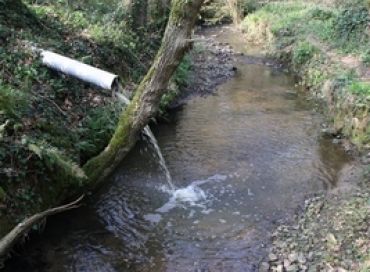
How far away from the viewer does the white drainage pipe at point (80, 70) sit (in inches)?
327

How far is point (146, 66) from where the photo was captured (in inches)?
530

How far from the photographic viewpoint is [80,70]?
353 inches

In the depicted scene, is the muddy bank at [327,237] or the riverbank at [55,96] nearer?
the muddy bank at [327,237]

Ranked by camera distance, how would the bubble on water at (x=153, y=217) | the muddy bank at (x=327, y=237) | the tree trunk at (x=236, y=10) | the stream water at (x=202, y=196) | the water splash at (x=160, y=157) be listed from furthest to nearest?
the tree trunk at (x=236, y=10) → the water splash at (x=160, y=157) → the bubble on water at (x=153, y=217) → the stream water at (x=202, y=196) → the muddy bank at (x=327, y=237)

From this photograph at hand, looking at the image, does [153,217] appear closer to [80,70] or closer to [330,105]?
[80,70]

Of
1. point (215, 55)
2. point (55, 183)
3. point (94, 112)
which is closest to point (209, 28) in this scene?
point (215, 55)

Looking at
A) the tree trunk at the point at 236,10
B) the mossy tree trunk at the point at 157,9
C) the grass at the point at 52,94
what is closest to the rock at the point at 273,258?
the grass at the point at 52,94

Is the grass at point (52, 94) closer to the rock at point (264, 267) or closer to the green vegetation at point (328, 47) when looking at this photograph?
the rock at point (264, 267)

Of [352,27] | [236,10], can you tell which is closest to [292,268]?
[352,27]

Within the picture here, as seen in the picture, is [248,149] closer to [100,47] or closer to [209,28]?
[100,47]

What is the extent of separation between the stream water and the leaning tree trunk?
2.78 ft

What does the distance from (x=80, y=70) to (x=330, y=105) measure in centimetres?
684

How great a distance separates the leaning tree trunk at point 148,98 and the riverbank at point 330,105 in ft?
9.46

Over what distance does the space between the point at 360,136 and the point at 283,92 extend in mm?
4963
